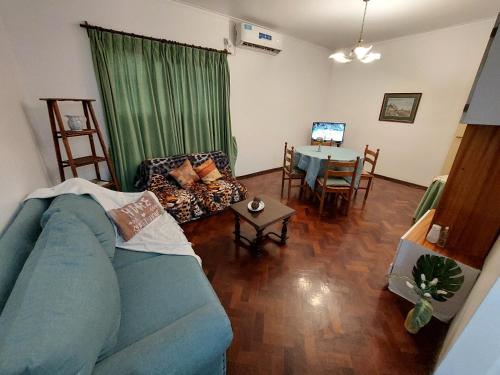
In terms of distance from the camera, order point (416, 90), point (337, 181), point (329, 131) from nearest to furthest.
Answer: point (337, 181) < point (416, 90) < point (329, 131)

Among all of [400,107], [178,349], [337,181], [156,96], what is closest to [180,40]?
[156,96]

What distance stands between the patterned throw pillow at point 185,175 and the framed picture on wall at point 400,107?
3.81 meters

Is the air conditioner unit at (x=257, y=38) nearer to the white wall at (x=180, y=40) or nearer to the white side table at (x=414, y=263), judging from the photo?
the white wall at (x=180, y=40)

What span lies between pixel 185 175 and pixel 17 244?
1.85 metres

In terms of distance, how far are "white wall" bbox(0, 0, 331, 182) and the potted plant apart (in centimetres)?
320

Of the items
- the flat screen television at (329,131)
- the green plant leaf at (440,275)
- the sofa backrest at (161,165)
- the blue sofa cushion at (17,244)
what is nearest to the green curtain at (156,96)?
the sofa backrest at (161,165)

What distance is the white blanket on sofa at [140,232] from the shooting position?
148 centimetres

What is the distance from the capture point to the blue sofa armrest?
0.75 metres

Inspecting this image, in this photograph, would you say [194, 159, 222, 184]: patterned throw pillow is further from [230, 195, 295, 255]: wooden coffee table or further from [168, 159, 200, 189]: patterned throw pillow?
[230, 195, 295, 255]: wooden coffee table

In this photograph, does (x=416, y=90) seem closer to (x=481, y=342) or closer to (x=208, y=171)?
(x=208, y=171)

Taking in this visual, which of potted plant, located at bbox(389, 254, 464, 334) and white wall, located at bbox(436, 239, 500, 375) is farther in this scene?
potted plant, located at bbox(389, 254, 464, 334)

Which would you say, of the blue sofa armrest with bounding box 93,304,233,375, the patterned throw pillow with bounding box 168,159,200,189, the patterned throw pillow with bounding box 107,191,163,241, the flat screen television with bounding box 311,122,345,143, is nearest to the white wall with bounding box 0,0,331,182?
the flat screen television with bounding box 311,122,345,143

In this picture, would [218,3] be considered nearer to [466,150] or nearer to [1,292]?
[466,150]

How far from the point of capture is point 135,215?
1672mm
